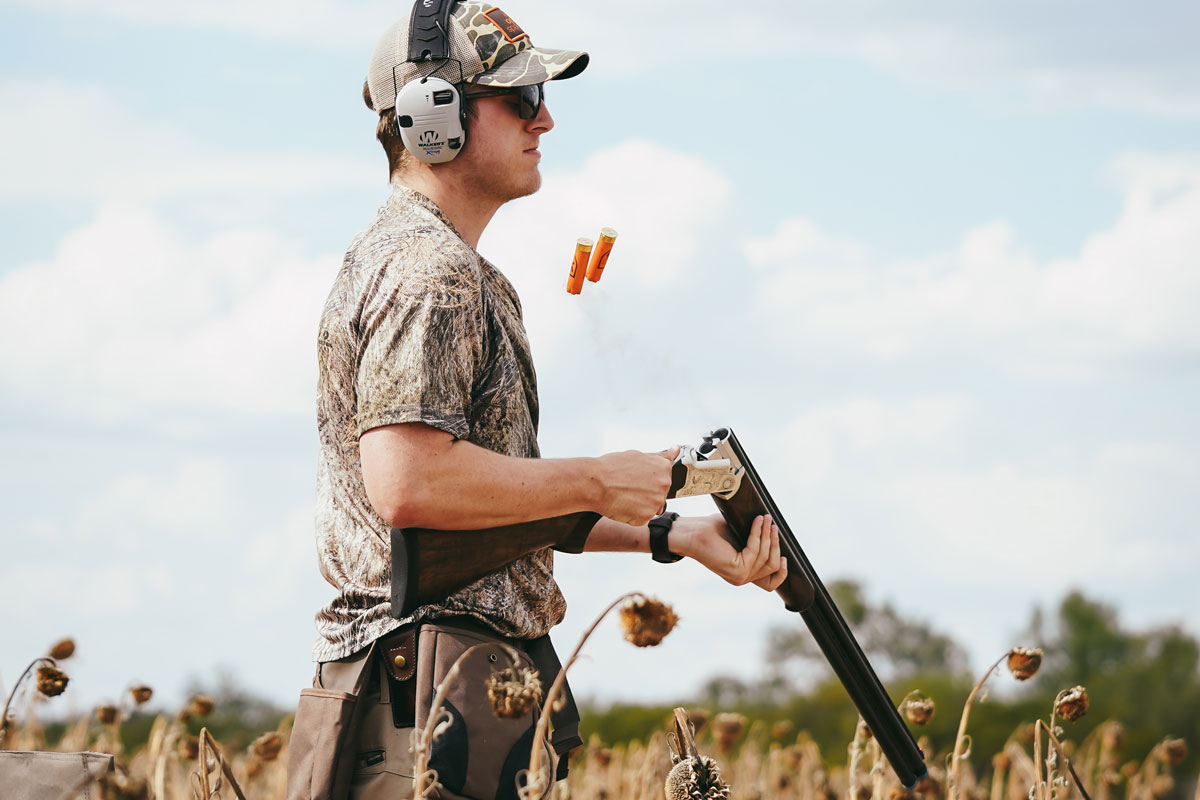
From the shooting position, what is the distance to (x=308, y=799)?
11.4 ft

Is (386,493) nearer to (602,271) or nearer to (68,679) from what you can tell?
(602,271)

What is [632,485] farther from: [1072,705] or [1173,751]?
[1173,751]

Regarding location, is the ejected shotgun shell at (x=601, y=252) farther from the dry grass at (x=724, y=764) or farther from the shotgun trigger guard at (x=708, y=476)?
the dry grass at (x=724, y=764)

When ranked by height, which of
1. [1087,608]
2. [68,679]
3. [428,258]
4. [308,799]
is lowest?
[308,799]

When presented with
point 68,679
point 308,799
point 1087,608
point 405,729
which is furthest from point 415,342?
point 1087,608

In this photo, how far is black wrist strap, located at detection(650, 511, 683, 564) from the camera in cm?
445

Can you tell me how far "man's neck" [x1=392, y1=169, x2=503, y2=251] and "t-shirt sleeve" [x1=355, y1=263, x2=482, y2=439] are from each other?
1.62 feet

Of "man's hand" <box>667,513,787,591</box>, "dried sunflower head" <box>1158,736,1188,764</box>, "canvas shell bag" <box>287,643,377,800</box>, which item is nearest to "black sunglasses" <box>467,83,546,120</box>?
"man's hand" <box>667,513,787,591</box>

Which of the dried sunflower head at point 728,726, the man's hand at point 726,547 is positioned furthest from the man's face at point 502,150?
the dried sunflower head at point 728,726

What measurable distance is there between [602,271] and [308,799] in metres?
1.85

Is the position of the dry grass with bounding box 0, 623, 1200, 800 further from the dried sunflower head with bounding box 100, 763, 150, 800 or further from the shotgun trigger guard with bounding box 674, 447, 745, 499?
the shotgun trigger guard with bounding box 674, 447, 745, 499

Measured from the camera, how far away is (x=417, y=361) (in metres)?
3.25

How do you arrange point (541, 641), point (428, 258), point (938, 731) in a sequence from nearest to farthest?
1. point (428, 258)
2. point (541, 641)
3. point (938, 731)

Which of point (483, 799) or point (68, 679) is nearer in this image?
point (483, 799)
